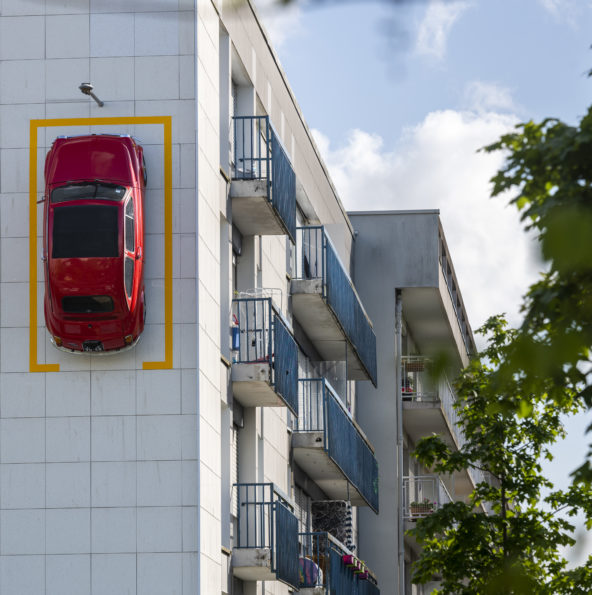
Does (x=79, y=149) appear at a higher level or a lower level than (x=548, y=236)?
higher

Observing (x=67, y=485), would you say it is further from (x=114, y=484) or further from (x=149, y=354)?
(x=149, y=354)

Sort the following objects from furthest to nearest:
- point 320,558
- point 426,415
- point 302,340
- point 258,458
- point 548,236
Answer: point 426,415, point 302,340, point 320,558, point 258,458, point 548,236

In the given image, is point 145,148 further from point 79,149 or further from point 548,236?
point 548,236

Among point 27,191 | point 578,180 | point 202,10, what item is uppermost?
point 202,10

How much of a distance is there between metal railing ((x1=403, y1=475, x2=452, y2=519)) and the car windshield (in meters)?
16.2

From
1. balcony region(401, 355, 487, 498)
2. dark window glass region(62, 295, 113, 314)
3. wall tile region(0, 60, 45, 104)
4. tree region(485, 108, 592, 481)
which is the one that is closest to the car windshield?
dark window glass region(62, 295, 113, 314)

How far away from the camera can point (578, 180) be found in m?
6.77

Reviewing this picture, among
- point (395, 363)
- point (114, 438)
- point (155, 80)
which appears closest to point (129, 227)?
point (155, 80)

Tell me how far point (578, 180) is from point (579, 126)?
0.33 m

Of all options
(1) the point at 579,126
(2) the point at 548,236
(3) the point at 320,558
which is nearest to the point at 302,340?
(3) the point at 320,558

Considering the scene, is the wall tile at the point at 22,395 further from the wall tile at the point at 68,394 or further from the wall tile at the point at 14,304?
the wall tile at the point at 14,304

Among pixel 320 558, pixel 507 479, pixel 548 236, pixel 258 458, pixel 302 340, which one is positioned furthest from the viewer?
pixel 302 340

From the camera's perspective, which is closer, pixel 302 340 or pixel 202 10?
pixel 202 10

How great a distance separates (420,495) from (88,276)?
83.3 feet
